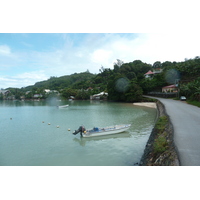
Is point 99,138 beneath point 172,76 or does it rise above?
beneath

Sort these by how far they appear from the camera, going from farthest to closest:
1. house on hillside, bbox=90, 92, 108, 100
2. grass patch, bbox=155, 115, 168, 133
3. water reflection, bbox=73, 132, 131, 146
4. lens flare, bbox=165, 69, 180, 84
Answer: house on hillside, bbox=90, 92, 108, 100 → lens flare, bbox=165, 69, 180, 84 → water reflection, bbox=73, 132, 131, 146 → grass patch, bbox=155, 115, 168, 133

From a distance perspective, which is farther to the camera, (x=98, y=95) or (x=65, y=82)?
(x=65, y=82)

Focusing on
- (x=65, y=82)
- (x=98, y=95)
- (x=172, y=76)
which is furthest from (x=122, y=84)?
(x=65, y=82)

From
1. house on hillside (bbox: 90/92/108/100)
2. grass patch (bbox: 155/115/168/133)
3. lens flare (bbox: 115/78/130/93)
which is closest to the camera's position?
grass patch (bbox: 155/115/168/133)

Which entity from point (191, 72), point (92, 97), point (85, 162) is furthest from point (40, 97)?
point (85, 162)

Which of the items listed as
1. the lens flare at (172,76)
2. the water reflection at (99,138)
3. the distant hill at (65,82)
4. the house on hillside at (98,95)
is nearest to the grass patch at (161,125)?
the water reflection at (99,138)

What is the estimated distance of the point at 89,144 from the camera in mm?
14117

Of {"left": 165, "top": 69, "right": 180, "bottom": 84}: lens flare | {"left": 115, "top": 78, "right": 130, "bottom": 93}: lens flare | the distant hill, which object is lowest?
{"left": 115, "top": 78, "right": 130, "bottom": 93}: lens flare

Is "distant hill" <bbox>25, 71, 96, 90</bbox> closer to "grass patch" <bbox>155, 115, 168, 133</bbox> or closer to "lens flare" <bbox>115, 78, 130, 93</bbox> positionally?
"lens flare" <bbox>115, 78, 130, 93</bbox>

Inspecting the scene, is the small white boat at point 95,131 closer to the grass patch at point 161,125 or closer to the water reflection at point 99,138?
the water reflection at point 99,138

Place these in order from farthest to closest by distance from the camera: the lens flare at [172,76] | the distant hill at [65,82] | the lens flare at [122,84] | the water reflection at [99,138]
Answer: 1. the distant hill at [65,82]
2. the lens flare at [172,76]
3. the lens flare at [122,84]
4. the water reflection at [99,138]

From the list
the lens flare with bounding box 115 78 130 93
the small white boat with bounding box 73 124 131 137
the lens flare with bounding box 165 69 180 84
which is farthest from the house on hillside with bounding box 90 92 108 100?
the small white boat with bounding box 73 124 131 137

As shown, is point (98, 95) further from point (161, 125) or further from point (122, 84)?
point (161, 125)

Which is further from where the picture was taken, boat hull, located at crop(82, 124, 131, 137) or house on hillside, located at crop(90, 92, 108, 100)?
house on hillside, located at crop(90, 92, 108, 100)
